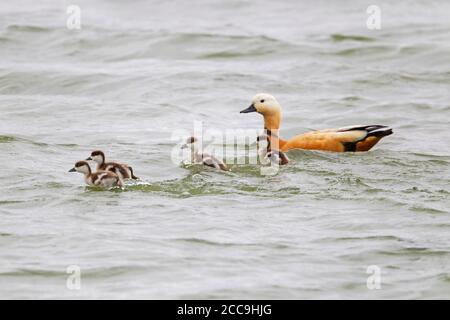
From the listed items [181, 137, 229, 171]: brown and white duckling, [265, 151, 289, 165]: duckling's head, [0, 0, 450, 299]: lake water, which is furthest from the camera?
[265, 151, 289, 165]: duckling's head

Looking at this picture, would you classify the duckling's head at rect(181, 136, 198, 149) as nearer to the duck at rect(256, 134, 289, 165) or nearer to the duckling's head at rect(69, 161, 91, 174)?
the duck at rect(256, 134, 289, 165)

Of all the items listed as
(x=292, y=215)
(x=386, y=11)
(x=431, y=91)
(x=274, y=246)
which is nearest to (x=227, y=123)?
(x=431, y=91)

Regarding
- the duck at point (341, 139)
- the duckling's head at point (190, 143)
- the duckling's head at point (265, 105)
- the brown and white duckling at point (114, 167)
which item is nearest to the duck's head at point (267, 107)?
the duckling's head at point (265, 105)

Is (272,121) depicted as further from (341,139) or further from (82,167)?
(82,167)

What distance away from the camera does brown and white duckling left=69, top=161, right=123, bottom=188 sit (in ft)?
34.2

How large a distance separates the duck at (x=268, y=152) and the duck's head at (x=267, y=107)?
1.19 feet

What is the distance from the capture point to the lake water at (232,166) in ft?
27.9

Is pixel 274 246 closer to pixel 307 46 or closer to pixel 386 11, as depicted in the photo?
pixel 307 46

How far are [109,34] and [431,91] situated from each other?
239 inches

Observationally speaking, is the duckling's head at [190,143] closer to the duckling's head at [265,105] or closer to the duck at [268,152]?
the duck at [268,152]

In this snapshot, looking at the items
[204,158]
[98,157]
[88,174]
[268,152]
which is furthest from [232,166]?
[88,174]

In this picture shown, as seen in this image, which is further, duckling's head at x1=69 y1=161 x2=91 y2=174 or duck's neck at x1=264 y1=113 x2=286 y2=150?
A: duck's neck at x1=264 y1=113 x2=286 y2=150

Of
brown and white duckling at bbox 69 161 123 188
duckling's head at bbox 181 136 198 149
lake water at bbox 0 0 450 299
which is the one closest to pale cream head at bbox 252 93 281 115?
lake water at bbox 0 0 450 299

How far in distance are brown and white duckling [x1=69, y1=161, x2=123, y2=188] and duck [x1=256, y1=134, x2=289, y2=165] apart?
1.88m
